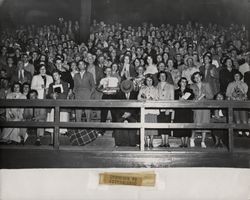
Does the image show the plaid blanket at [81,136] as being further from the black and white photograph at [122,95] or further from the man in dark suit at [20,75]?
the man in dark suit at [20,75]

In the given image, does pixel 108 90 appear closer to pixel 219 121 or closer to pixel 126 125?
pixel 126 125

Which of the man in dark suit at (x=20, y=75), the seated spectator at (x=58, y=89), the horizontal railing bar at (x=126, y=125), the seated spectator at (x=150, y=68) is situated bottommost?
the horizontal railing bar at (x=126, y=125)

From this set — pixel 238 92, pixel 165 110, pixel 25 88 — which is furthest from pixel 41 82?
pixel 238 92

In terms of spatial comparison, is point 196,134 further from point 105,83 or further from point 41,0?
point 41,0

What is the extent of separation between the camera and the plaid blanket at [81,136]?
110cm

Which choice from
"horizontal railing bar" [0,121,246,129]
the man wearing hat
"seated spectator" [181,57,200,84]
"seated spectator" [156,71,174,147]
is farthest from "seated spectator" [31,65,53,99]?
"seated spectator" [181,57,200,84]

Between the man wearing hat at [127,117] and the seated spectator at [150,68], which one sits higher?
the seated spectator at [150,68]

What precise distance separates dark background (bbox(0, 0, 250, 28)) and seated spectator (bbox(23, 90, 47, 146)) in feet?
0.84

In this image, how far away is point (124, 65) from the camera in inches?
44.8

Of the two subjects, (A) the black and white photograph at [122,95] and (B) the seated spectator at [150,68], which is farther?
(B) the seated spectator at [150,68]

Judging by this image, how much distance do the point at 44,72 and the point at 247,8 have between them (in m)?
0.75

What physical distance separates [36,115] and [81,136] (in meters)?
0.18

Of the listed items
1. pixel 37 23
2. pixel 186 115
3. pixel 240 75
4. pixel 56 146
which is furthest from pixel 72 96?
pixel 240 75

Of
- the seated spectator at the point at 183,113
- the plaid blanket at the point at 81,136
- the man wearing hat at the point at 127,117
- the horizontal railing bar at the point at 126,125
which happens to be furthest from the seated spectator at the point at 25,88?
the seated spectator at the point at 183,113
